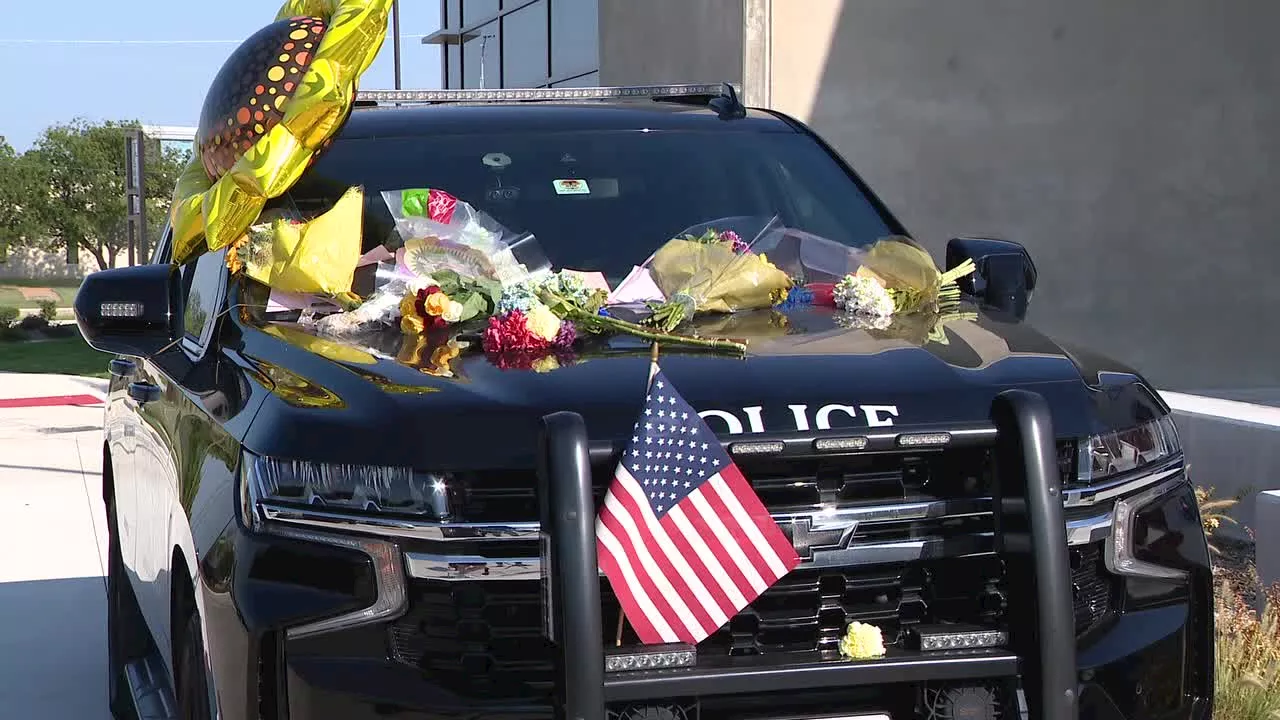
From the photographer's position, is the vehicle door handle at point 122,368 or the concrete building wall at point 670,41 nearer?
the vehicle door handle at point 122,368

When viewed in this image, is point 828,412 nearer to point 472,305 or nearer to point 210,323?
point 472,305

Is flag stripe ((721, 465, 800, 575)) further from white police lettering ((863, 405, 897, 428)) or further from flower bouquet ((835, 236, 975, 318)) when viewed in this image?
flower bouquet ((835, 236, 975, 318))

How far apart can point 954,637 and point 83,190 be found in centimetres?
5646

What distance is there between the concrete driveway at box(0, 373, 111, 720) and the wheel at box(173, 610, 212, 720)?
2.02m

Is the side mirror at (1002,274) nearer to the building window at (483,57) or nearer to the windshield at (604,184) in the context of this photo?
the windshield at (604,184)

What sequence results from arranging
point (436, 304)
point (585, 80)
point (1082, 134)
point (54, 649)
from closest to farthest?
point (436, 304) < point (54, 649) < point (1082, 134) < point (585, 80)

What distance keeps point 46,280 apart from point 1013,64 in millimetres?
48845

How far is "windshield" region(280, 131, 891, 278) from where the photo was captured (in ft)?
12.7

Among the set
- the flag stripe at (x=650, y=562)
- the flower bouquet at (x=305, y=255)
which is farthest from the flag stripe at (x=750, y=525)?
the flower bouquet at (x=305, y=255)

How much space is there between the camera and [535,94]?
479 centimetres

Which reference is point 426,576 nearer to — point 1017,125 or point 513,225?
point 513,225

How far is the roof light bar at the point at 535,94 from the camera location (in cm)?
469

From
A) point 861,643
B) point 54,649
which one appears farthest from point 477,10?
point 861,643

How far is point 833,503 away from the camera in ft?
8.39
